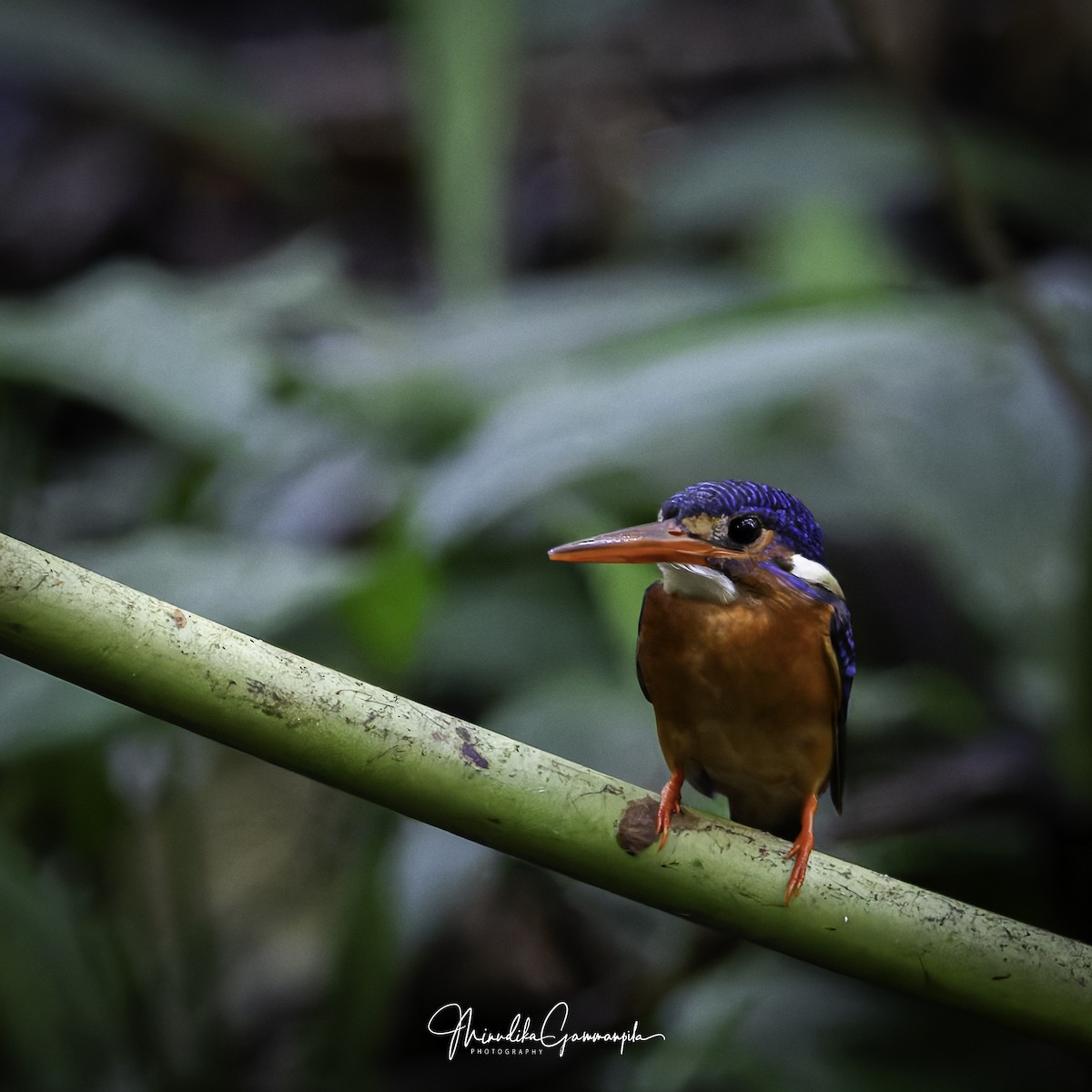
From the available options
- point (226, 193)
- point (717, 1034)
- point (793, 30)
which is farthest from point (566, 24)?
point (717, 1034)

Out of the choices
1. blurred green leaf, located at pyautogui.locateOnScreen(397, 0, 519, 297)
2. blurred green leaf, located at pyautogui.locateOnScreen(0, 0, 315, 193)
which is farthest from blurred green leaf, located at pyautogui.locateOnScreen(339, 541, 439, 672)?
blurred green leaf, located at pyautogui.locateOnScreen(0, 0, 315, 193)

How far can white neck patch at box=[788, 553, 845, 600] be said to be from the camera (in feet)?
3.03

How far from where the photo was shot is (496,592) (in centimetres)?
208

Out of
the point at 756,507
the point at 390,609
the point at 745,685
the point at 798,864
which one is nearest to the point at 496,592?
the point at 390,609

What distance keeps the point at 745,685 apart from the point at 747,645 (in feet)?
0.12

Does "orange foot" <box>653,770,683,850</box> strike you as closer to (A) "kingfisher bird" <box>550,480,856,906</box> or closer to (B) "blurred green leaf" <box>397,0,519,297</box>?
(A) "kingfisher bird" <box>550,480,856,906</box>

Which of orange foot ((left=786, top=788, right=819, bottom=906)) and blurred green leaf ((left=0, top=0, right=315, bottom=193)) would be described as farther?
blurred green leaf ((left=0, top=0, right=315, bottom=193))

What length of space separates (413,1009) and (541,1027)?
1.06m

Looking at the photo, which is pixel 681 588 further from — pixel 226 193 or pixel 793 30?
pixel 793 30

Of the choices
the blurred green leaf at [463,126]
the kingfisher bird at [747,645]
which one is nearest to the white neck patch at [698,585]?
the kingfisher bird at [747,645]

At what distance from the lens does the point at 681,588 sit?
910mm

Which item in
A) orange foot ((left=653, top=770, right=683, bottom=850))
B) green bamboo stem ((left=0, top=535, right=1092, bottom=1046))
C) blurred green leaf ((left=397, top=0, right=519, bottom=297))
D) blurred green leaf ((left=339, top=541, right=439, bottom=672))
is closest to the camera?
green bamboo stem ((left=0, top=535, right=1092, bottom=1046))

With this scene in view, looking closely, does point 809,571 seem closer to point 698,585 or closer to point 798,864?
point 698,585

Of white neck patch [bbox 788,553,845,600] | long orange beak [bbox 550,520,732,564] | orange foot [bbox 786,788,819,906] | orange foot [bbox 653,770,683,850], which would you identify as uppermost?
long orange beak [bbox 550,520,732,564]
